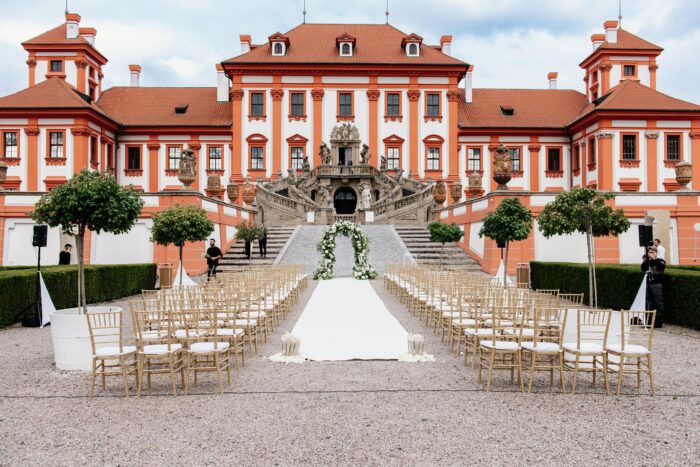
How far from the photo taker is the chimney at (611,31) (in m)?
43.0

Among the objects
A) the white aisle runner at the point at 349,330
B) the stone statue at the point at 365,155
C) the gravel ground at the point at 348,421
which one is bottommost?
the gravel ground at the point at 348,421

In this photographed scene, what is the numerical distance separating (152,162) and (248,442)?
1622 inches

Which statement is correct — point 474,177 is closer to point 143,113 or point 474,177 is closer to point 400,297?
point 400,297

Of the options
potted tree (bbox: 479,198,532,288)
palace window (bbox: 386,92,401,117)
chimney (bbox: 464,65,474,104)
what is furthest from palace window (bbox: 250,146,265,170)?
potted tree (bbox: 479,198,532,288)

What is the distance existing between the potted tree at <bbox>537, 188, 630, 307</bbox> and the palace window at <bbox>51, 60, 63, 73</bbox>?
39.5 m

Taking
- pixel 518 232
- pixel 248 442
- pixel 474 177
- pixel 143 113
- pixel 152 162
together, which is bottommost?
pixel 248 442

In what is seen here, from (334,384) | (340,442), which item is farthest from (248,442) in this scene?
(334,384)

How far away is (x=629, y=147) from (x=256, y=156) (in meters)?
25.2

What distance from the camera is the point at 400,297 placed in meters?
16.3

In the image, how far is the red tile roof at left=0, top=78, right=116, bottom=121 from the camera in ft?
122

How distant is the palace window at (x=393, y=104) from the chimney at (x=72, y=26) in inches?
906

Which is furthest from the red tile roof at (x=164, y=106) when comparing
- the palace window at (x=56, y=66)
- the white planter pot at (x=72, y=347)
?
the white planter pot at (x=72, y=347)

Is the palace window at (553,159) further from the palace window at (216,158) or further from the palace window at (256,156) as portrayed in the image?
the palace window at (216,158)

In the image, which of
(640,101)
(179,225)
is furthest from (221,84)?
(179,225)
